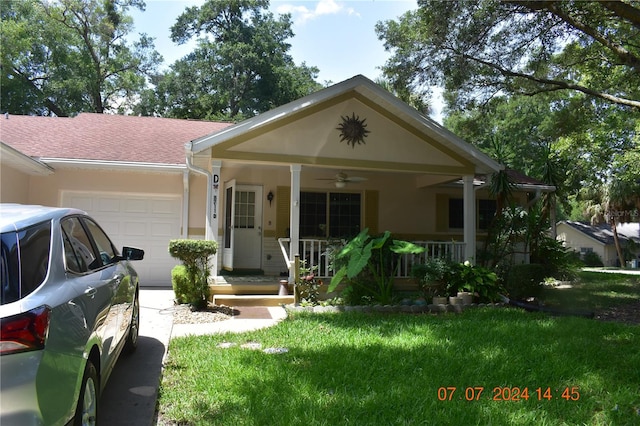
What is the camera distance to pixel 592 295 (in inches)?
418

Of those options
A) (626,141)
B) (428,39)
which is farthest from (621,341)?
(626,141)

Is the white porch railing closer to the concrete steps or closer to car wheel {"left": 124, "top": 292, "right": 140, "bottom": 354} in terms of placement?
the concrete steps

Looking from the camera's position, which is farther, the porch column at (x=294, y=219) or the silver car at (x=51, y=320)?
the porch column at (x=294, y=219)

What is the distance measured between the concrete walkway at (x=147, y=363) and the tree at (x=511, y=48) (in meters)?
7.60

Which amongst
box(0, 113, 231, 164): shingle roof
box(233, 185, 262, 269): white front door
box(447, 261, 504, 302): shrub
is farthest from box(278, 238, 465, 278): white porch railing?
box(0, 113, 231, 164): shingle roof

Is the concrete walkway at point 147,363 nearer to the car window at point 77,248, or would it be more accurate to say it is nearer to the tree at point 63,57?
the car window at point 77,248

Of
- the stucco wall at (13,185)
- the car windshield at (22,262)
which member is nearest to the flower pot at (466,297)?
the car windshield at (22,262)

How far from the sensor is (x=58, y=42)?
25.1m

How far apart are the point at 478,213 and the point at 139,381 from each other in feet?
38.1

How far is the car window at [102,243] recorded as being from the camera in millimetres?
3996

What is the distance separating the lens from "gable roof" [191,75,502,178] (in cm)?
888

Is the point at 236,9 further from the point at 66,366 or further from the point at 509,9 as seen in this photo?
the point at 66,366

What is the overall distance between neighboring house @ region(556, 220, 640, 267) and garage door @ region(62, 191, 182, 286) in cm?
3350

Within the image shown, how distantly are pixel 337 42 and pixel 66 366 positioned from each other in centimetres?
1080
